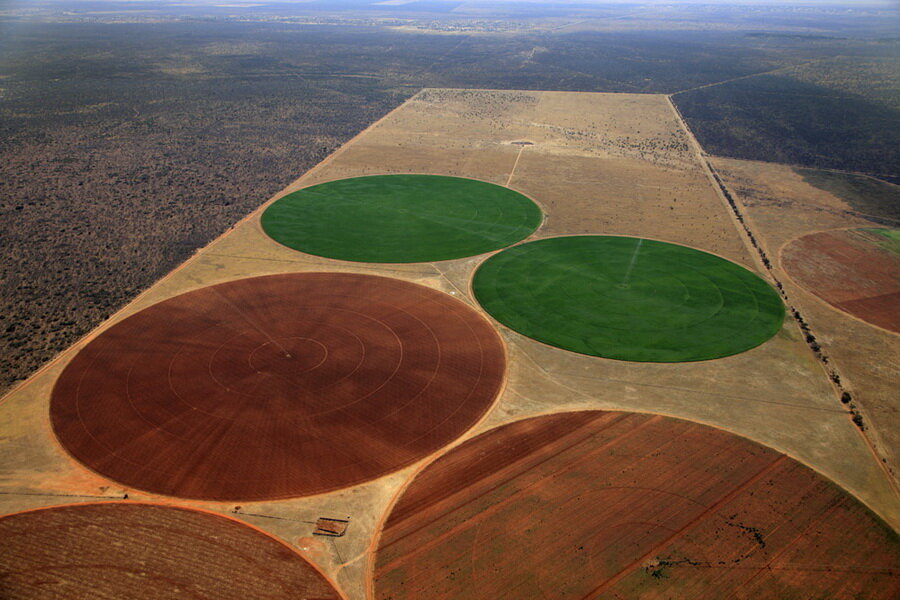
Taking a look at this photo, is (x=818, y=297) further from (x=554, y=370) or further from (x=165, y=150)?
(x=165, y=150)

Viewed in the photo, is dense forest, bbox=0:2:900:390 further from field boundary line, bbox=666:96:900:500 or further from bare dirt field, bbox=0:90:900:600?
field boundary line, bbox=666:96:900:500

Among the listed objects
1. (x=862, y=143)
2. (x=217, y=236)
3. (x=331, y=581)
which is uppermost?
(x=862, y=143)

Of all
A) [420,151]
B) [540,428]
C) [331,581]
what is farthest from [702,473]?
[420,151]

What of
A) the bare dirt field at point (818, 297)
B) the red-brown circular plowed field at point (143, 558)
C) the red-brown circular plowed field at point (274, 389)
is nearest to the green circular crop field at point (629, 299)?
the bare dirt field at point (818, 297)

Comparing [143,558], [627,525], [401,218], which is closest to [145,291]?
[401,218]

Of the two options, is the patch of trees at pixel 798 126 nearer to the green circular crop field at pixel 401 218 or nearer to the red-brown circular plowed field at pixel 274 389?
the green circular crop field at pixel 401 218

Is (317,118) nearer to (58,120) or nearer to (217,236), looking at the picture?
(58,120)

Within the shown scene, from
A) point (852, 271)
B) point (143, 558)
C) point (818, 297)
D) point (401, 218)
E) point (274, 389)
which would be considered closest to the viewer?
point (143, 558)
